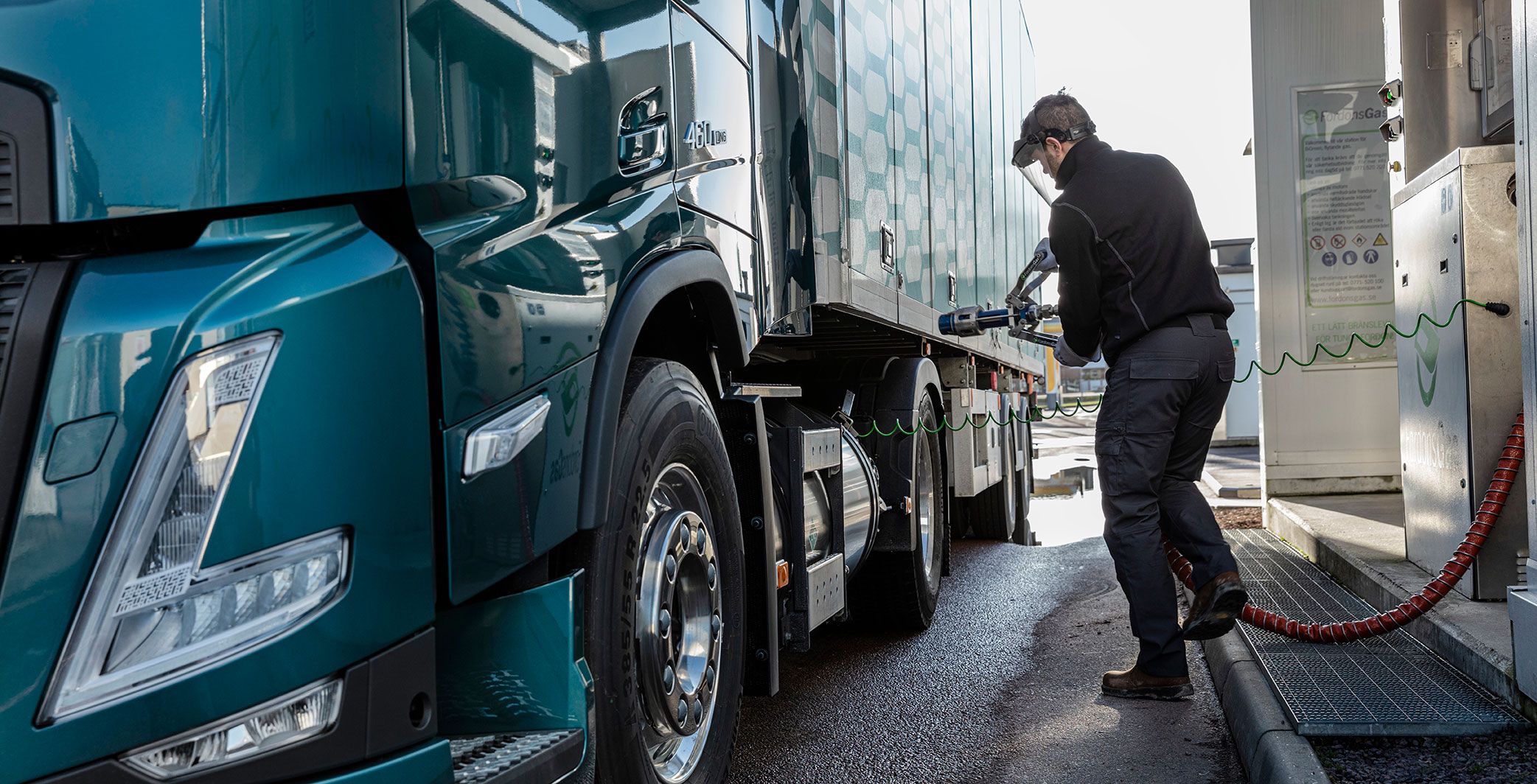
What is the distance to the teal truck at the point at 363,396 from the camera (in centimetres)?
151

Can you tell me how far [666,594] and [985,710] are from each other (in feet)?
6.92

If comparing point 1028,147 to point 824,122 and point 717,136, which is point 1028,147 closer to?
point 824,122

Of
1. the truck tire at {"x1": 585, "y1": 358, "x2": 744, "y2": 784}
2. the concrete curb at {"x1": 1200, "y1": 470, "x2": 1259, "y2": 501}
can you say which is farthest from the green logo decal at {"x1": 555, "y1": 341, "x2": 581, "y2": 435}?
the concrete curb at {"x1": 1200, "y1": 470, "x2": 1259, "y2": 501}

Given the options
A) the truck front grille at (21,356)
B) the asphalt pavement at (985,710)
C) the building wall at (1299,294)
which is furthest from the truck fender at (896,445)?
the building wall at (1299,294)

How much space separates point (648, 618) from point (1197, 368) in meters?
2.46

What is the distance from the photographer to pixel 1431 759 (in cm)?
311

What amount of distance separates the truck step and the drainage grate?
2170mm

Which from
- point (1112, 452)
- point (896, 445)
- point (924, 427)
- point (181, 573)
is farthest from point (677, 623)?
point (924, 427)

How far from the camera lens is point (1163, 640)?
14.0 ft

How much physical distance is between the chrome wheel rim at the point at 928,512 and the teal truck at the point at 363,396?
2921 mm

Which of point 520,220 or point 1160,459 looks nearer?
point 520,220

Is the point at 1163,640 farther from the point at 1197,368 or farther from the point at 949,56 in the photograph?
the point at 949,56

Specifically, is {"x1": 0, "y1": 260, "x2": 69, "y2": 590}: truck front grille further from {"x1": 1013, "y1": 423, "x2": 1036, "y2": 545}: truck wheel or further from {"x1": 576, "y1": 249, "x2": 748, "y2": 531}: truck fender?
{"x1": 1013, "y1": 423, "x2": 1036, "y2": 545}: truck wheel

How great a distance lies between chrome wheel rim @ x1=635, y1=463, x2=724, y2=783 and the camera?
246 cm
